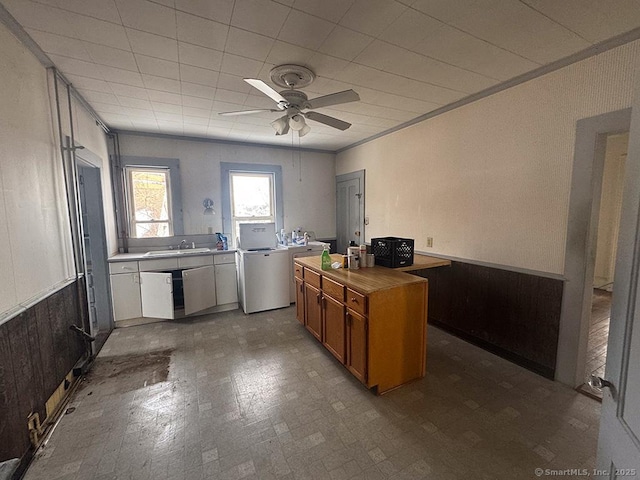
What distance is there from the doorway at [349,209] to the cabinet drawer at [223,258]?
2.02 m

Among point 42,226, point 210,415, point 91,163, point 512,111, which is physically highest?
point 512,111

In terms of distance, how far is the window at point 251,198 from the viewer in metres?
4.43

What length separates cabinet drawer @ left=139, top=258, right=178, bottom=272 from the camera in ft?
11.0

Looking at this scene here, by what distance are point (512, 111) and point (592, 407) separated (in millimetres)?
2346

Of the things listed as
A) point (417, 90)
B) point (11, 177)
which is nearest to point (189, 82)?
point (11, 177)

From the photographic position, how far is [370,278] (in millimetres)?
2217

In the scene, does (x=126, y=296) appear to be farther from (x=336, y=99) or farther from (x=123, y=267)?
(x=336, y=99)

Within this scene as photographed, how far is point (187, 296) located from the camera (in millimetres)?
3422

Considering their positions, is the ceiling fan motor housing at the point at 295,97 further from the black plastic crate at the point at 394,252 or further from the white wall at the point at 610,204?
the white wall at the point at 610,204

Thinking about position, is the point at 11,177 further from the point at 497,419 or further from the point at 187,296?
the point at 497,419

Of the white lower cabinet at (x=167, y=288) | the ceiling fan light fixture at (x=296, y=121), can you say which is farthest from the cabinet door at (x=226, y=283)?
the ceiling fan light fixture at (x=296, y=121)

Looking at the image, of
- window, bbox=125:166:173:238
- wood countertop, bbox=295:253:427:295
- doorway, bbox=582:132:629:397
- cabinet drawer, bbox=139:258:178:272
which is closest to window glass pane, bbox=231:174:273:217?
window, bbox=125:166:173:238

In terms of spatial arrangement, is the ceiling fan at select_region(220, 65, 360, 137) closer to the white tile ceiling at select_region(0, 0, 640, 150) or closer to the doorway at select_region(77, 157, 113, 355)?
the white tile ceiling at select_region(0, 0, 640, 150)

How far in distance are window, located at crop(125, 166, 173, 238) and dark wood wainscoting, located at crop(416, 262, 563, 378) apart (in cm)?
381
